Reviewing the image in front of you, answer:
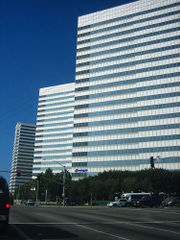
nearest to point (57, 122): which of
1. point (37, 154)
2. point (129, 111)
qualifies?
point (37, 154)

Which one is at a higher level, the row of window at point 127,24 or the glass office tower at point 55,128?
the row of window at point 127,24

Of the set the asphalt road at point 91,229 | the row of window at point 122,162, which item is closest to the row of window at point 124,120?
the row of window at point 122,162

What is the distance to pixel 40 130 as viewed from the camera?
15375cm

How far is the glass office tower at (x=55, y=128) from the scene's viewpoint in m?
142

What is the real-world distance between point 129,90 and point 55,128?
64.3m

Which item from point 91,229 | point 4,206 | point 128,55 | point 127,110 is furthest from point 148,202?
point 128,55

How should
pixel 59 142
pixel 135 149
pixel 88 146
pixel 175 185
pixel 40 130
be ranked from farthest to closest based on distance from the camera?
pixel 40 130 → pixel 59 142 → pixel 88 146 → pixel 135 149 → pixel 175 185

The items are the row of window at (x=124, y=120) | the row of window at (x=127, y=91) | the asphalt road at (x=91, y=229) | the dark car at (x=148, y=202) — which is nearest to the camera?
the asphalt road at (x=91, y=229)

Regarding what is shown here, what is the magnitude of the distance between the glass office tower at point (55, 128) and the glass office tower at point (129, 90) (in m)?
38.8

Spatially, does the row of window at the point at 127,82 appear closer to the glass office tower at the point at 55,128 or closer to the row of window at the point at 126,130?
the row of window at the point at 126,130

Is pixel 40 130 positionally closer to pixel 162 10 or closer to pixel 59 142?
pixel 59 142

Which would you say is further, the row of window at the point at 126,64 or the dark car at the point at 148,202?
the row of window at the point at 126,64

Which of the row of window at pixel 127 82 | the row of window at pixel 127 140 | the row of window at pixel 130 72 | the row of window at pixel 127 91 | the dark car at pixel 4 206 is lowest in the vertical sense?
the dark car at pixel 4 206

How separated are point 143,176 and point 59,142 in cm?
7448
